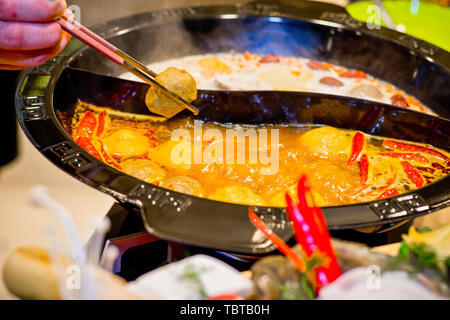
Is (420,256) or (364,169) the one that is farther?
(364,169)

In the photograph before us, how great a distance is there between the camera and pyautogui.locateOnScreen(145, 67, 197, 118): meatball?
82.1 inches

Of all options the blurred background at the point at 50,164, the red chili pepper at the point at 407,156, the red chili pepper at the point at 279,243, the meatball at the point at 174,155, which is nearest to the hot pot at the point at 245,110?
the red chili pepper at the point at 279,243

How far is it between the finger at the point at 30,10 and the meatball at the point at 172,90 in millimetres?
582

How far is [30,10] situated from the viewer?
1572 millimetres

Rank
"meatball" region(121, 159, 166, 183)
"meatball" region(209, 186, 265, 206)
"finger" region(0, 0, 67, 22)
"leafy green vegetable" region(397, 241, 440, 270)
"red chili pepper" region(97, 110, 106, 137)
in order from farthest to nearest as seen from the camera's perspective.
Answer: "red chili pepper" region(97, 110, 106, 137), "meatball" region(121, 159, 166, 183), "meatball" region(209, 186, 265, 206), "finger" region(0, 0, 67, 22), "leafy green vegetable" region(397, 241, 440, 270)

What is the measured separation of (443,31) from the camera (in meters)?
3.69

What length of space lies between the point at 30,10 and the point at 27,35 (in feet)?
0.39

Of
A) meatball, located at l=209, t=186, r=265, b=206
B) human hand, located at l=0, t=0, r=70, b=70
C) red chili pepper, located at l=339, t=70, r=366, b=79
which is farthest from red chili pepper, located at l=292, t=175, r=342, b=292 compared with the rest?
red chili pepper, located at l=339, t=70, r=366, b=79

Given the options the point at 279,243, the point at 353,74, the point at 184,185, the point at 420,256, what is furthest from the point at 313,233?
the point at 353,74

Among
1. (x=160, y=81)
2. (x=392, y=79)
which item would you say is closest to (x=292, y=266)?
(x=160, y=81)

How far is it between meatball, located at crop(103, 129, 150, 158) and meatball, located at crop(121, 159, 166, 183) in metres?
0.11

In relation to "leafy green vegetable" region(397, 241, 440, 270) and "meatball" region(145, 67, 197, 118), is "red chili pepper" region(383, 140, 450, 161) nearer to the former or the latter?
"meatball" region(145, 67, 197, 118)

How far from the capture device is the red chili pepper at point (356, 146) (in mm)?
2189

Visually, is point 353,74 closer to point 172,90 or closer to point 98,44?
point 172,90
